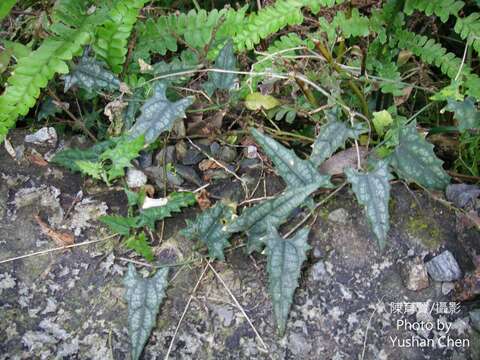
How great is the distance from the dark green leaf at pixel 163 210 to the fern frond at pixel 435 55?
128cm

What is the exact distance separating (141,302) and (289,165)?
2.52ft

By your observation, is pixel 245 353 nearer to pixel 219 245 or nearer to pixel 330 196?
pixel 219 245

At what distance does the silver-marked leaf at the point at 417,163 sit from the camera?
6.98ft

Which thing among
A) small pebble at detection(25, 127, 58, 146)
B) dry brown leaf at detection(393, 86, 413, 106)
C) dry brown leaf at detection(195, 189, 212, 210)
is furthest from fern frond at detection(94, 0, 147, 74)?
dry brown leaf at detection(393, 86, 413, 106)

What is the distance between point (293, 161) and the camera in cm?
216

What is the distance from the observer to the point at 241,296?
2.06 meters

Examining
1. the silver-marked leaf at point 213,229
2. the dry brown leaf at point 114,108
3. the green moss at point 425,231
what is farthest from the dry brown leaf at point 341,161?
the dry brown leaf at point 114,108

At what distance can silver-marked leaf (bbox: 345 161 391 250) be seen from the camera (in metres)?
2.00

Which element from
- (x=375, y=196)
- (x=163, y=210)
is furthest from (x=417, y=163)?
(x=163, y=210)

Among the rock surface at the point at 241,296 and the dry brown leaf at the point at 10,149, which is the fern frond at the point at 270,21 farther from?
the dry brown leaf at the point at 10,149

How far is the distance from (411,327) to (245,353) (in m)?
0.60

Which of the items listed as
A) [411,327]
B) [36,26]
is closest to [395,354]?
[411,327]

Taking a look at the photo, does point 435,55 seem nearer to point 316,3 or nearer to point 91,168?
point 316,3

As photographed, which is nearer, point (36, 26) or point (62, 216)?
point (62, 216)
